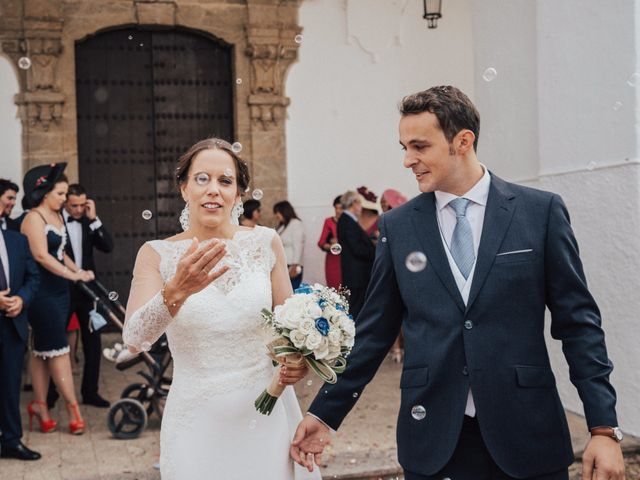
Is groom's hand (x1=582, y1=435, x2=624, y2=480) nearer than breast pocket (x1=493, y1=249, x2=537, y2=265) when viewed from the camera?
Yes

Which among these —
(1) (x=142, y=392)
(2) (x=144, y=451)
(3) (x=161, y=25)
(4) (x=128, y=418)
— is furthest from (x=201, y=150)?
(3) (x=161, y=25)

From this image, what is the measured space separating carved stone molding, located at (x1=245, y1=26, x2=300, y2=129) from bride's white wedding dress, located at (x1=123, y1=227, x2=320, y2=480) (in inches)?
319

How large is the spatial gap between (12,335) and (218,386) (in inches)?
135

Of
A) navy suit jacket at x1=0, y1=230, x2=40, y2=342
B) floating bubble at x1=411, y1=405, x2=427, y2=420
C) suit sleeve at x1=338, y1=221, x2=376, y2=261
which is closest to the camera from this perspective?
floating bubble at x1=411, y1=405, x2=427, y2=420

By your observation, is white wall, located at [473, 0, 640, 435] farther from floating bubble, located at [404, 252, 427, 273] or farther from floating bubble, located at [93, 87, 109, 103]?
floating bubble, located at [93, 87, 109, 103]

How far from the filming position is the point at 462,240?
114 inches

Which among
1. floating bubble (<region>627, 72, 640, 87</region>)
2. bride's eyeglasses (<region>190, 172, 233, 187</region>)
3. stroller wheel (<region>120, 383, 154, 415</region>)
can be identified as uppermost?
floating bubble (<region>627, 72, 640, 87</region>)

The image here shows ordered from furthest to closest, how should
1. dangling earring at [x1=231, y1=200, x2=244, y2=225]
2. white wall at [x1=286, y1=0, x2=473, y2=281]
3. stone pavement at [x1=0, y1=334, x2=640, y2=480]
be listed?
white wall at [x1=286, y1=0, x2=473, y2=281]
stone pavement at [x1=0, y1=334, x2=640, y2=480]
dangling earring at [x1=231, y1=200, x2=244, y2=225]

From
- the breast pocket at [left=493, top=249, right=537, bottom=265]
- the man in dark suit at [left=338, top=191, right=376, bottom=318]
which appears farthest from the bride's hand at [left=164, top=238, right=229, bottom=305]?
the man in dark suit at [left=338, top=191, right=376, bottom=318]

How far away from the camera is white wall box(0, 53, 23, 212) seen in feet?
34.2

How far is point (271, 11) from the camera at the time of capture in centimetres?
1131

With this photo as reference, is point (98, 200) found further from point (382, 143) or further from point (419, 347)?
point (419, 347)

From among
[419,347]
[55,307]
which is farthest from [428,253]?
[55,307]

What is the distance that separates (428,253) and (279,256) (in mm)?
817
